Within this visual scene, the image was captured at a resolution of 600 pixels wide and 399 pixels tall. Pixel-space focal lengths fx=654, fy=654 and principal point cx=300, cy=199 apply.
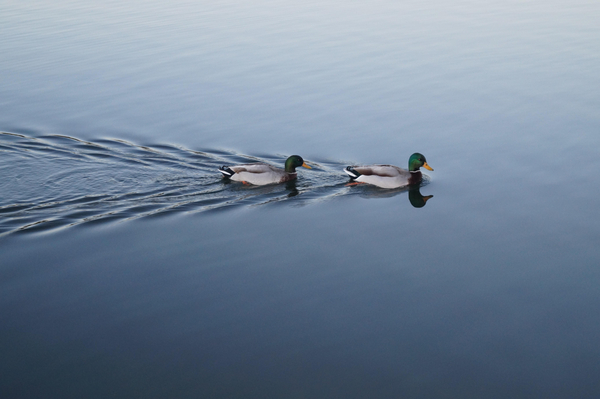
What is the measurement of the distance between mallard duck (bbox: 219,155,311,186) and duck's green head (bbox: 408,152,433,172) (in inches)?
80.0

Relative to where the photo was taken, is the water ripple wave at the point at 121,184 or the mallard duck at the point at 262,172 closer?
the water ripple wave at the point at 121,184

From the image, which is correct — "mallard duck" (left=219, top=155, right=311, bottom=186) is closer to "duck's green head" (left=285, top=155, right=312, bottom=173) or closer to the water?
"duck's green head" (left=285, top=155, right=312, bottom=173)

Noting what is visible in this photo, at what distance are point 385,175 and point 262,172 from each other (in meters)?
2.40

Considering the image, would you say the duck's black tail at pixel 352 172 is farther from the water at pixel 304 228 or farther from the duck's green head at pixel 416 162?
the duck's green head at pixel 416 162

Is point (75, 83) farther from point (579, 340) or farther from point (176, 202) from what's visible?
point (579, 340)

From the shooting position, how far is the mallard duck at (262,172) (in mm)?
12695

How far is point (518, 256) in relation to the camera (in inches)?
374

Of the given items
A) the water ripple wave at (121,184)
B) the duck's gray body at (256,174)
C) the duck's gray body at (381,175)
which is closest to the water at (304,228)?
the water ripple wave at (121,184)

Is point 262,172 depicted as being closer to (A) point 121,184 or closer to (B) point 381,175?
(B) point 381,175

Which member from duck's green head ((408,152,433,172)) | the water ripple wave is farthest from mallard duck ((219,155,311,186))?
duck's green head ((408,152,433,172))

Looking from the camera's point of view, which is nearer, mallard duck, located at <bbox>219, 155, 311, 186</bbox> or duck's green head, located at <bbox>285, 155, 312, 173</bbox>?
mallard duck, located at <bbox>219, 155, 311, 186</bbox>

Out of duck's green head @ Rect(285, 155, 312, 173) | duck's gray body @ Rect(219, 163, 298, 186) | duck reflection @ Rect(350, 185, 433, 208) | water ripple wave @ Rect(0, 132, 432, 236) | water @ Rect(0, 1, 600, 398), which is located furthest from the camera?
duck's green head @ Rect(285, 155, 312, 173)

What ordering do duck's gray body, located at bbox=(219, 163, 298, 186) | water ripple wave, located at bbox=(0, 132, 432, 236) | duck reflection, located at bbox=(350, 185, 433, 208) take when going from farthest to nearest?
1. duck's gray body, located at bbox=(219, 163, 298, 186)
2. duck reflection, located at bbox=(350, 185, 433, 208)
3. water ripple wave, located at bbox=(0, 132, 432, 236)

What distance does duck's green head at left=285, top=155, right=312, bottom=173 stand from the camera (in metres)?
13.1
